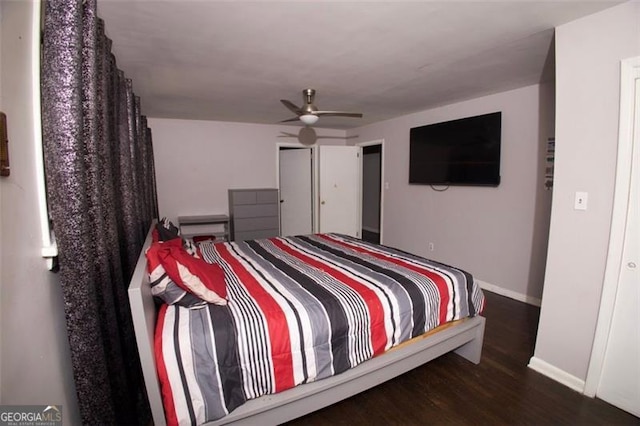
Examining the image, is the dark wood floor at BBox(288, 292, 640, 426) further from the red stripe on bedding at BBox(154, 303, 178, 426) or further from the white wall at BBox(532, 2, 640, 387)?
the red stripe on bedding at BBox(154, 303, 178, 426)

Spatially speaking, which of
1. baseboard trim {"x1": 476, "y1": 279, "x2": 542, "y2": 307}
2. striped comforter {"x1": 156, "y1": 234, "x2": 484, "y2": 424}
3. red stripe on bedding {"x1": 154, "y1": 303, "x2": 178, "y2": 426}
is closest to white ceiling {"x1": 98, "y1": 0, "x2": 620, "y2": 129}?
striped comforter {"x1": 156, "y1": 234, "x2": 484, "y2": 424}

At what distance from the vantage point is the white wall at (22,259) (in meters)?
0.81

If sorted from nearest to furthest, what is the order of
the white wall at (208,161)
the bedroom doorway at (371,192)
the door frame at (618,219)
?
1. the door frame at (618,219)
2. the white wall at (208,161)
3. the bedroom doorway at (371,192)

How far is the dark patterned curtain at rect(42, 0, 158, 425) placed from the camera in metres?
1.04

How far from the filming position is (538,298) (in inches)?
120

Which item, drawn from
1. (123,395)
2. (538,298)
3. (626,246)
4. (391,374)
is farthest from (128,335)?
(538,298)

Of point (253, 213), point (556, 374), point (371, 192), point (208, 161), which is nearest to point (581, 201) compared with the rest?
point (556, 374)

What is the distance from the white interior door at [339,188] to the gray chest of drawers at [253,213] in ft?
2.96

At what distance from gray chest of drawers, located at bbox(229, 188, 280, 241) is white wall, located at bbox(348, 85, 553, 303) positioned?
7.27ft

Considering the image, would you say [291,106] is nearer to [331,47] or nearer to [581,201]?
[331,47]

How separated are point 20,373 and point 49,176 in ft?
2.11

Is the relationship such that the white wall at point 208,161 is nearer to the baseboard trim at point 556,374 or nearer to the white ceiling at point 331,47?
the white ceiling at point 331,47

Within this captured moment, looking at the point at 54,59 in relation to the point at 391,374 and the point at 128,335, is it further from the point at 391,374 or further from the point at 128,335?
the point at 391,374

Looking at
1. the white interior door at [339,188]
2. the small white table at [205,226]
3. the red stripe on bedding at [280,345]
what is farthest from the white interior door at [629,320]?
the small white table at [205,226]
